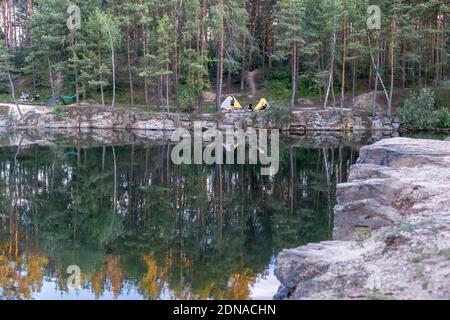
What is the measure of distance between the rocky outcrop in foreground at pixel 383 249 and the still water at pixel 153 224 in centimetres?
132

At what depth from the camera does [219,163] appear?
26781 mm

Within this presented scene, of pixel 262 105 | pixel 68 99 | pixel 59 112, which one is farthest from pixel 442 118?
pixel 68 99

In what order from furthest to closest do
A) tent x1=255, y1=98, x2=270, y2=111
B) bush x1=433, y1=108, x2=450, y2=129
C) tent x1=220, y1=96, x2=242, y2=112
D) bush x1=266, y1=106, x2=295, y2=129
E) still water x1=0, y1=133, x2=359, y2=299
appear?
tent x1=220, y1=96, x2=242, y2=112
tent x1=255, y1=98, x2=270, y2=111
bush x1=266, y1=106, x2=295, y2=129
bush x1=433, y1=108, x2=450, y2=129
still water x1=0, y1=133, x2=359, y2=299

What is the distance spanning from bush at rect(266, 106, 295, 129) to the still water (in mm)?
15428

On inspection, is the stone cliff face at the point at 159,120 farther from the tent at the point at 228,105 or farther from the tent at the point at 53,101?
the tent at the point at 228,105

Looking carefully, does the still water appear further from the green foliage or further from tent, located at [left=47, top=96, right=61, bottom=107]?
tent, located at [left=47, top=96, right=61, bottom=107]

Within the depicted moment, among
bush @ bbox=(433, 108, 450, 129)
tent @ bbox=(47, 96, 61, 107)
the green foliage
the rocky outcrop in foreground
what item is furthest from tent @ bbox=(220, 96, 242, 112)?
the rocky outcrop in foreground

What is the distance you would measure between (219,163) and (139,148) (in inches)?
291

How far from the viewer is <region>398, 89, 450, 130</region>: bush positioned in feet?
136

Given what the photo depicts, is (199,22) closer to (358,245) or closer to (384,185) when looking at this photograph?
(384,185)

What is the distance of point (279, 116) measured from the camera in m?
42.6

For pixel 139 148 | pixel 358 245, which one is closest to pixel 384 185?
pixel 358 245

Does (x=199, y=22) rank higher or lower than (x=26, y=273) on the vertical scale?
higher

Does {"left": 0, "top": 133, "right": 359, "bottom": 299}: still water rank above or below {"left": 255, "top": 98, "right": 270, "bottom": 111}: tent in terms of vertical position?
below
